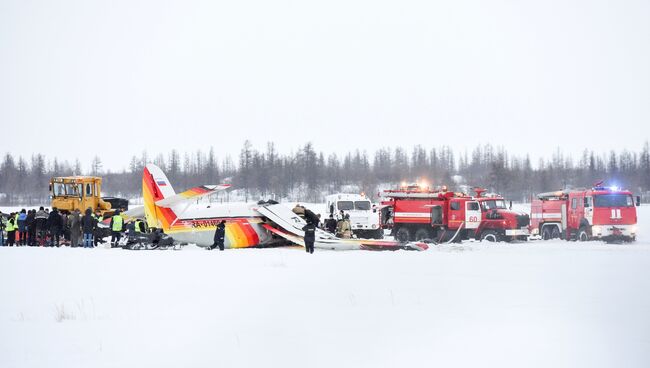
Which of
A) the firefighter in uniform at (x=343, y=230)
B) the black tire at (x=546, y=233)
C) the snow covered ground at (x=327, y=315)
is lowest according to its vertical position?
the black tire at (x=546, y=233)

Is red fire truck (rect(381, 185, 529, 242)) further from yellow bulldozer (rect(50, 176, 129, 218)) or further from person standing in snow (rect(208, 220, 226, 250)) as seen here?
yellow bulldozer (rect(50, 176, 129, 218))

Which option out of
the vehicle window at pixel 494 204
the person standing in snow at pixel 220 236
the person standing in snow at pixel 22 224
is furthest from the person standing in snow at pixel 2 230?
the vehicle window at pixel 494 204

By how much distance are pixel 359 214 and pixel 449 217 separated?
4289 millimetres

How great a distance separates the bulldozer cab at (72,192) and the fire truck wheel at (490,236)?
703 inches

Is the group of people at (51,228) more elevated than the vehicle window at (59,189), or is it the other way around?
the vehicle window at (59,189)

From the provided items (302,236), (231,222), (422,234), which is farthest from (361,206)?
(231,222)

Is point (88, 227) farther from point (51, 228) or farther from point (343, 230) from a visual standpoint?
point (343, 230)

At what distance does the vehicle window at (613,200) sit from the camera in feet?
89.1

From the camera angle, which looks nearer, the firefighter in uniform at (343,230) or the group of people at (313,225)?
Result: the group of people at (313,225)

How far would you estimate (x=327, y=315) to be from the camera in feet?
32.7

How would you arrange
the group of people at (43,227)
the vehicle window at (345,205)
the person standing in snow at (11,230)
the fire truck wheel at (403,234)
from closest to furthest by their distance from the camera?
the group of people at (43,227)
the person standing in snow at (11,230)
the fire truck wheel at (403,234)
the vehicle window at (345,205)

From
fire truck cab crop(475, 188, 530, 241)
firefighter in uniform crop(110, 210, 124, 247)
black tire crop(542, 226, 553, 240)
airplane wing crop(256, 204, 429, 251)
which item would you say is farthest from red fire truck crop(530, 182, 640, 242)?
firefighter in uniform crop(110, 210, 124, 247)

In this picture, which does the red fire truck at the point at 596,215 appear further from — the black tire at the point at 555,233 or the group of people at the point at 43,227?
the group of people at the point at 43,227

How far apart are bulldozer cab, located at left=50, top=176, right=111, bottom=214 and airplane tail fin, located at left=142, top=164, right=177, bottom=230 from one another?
669 centimetres
